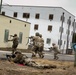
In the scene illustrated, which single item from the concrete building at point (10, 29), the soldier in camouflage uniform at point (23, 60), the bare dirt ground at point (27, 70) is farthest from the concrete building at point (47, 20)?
the bare dirt ground at point (27, 70)

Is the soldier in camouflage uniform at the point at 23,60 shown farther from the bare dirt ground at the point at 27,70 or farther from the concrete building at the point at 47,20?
the concrete building at the point at 47,20

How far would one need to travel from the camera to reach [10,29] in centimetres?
4347

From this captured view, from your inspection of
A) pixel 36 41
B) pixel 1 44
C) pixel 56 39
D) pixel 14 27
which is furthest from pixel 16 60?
pixel 56 39

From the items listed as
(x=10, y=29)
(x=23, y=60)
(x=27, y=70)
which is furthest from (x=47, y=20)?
(x=27, y=70)

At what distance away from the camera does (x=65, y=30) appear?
257 feet

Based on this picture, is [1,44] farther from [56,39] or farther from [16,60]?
[56,39]

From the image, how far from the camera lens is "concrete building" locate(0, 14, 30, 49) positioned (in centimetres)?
4119

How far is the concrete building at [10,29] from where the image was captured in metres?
41.2

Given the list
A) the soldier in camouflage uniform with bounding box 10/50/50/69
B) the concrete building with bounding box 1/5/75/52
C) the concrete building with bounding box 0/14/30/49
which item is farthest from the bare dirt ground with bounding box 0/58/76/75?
the concrete building with bounding box 1/5/75/52

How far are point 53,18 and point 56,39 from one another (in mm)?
4808

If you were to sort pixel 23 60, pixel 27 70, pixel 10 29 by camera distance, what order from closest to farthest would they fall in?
pixel 27 70, pixel 23 60, pixel 10 29

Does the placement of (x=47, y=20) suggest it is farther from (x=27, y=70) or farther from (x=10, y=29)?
(x=27, y=70)

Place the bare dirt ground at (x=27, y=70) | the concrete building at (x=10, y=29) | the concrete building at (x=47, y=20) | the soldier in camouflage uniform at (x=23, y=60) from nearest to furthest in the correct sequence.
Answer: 1. the bare dirt ground at (x=27, y=70)
2. the soldier in camouflage uniform at (x=23, y=60)
3. the concrete building at (x=10, y=29)
4. the concrete building at (x=47, y=20)

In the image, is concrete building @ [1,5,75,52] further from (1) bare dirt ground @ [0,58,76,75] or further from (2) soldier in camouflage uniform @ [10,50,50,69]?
(1) bare dirt ground @ [0,58,76,75]
